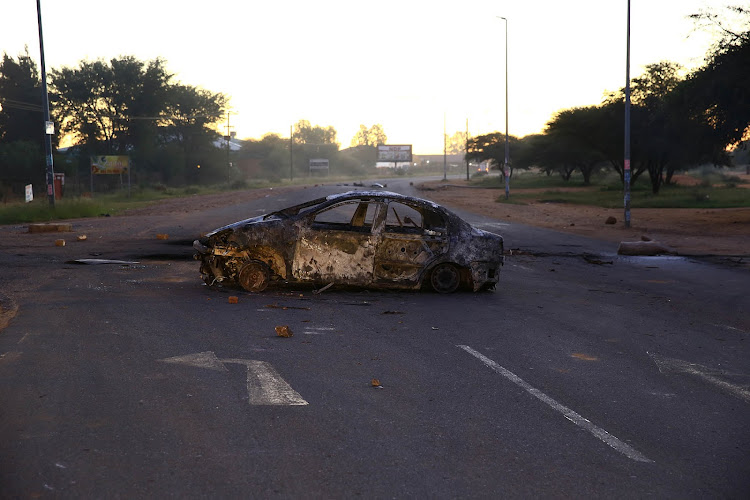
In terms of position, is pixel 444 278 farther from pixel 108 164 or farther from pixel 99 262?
pixel 108 164

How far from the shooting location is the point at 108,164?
64.7m

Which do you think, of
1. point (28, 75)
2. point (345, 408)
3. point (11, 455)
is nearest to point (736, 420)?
point (345, 408)

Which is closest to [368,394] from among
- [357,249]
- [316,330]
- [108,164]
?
[316,330]

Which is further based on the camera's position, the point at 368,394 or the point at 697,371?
the point at 697,371

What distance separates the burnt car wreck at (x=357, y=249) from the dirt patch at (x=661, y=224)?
9.68m

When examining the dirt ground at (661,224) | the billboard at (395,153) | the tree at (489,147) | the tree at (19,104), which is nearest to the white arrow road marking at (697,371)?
the dirt ground at (661,224)

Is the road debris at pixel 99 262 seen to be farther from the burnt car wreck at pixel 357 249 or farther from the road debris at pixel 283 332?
the road debris at pixel 283 332

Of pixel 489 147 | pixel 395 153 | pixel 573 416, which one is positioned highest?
pixel 395 153

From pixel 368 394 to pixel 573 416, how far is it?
5.46 feet

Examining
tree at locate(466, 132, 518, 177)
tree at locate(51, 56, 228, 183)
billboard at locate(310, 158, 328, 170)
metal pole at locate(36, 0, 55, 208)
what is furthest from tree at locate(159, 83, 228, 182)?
metal pole at locate(36, 0, 55, 208)

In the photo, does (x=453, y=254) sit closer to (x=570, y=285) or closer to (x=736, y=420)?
(x=570, y=285)

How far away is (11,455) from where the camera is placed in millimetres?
5090

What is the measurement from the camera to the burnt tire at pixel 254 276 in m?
11.9

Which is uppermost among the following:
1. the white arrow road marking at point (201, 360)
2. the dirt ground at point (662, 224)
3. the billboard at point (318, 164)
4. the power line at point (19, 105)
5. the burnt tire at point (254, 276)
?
the power line at point (19, 105)
